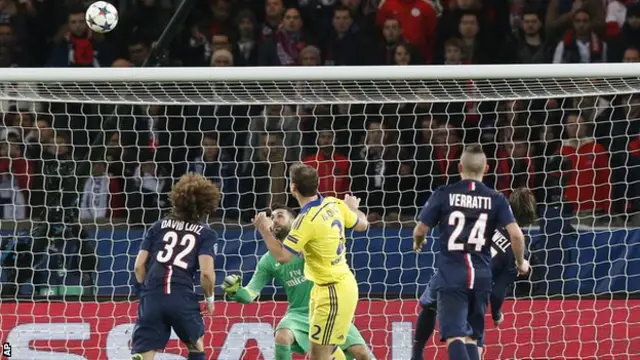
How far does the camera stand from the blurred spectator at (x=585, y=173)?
41.6 feet

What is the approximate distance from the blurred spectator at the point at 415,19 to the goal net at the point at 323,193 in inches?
59.1

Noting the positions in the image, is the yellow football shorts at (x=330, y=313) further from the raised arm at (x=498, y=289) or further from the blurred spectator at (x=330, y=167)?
the blurred spectator at (x=330, y=167)

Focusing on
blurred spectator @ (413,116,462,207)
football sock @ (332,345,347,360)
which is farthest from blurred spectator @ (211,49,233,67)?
football sock @ (332,345,347,360)

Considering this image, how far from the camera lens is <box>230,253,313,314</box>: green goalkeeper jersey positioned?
11172 mm

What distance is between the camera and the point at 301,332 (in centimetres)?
1109

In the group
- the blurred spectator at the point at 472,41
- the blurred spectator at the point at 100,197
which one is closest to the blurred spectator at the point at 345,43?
the blurred spectator at the point at 472,41

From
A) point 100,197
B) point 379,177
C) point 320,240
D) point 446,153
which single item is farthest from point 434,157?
point 320,240

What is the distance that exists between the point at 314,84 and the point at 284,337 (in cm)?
209

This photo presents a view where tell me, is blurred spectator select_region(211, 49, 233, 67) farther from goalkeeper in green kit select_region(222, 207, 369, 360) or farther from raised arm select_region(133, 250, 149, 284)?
raised arm select_region(133, 250, 149, 284)

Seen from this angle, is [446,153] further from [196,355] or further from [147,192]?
[196,355]

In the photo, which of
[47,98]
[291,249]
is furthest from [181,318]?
[47,98]

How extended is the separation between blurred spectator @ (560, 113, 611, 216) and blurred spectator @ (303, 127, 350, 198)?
1.85 m

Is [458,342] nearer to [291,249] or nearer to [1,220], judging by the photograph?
[291,249]

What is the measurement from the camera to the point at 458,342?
9.96 metres
